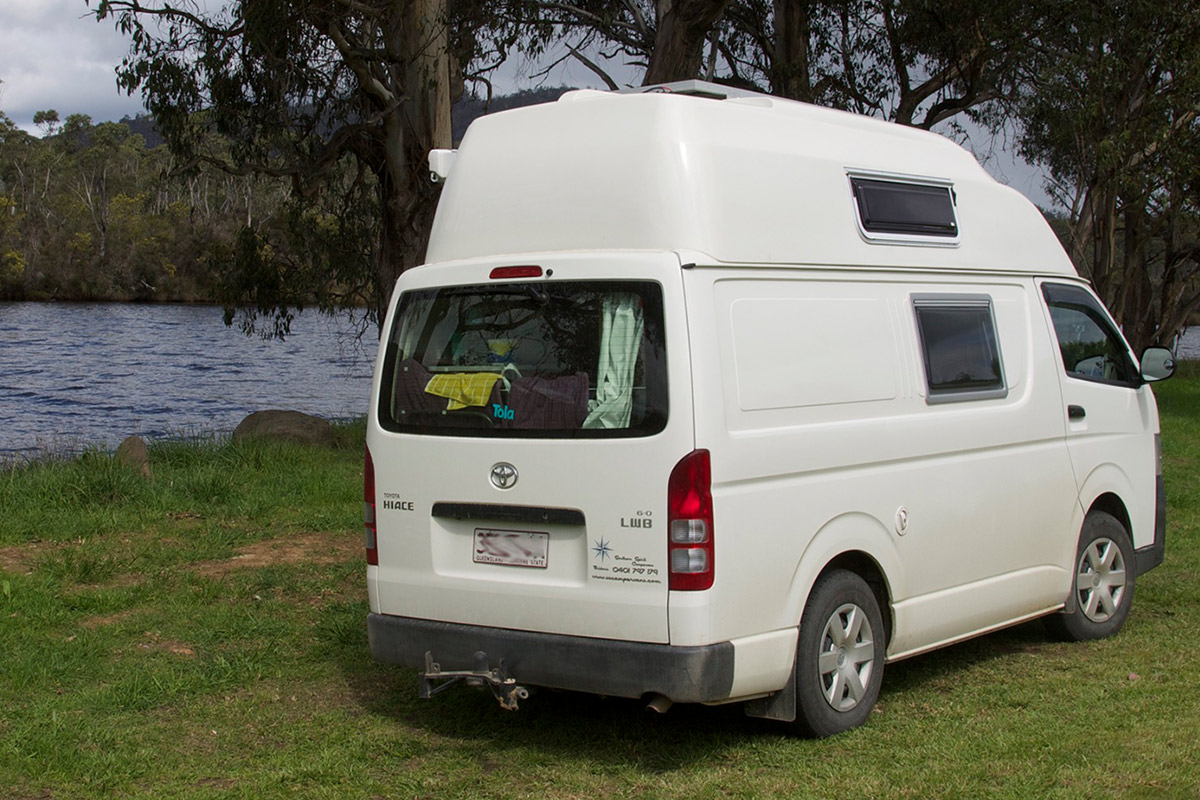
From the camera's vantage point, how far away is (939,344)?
6281mm

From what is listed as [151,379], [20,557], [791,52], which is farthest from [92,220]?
[20,557]

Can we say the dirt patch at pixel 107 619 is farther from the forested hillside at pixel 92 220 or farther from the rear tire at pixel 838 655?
the forested hillside at pixel 92 220

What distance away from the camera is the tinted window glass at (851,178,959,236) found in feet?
20.1

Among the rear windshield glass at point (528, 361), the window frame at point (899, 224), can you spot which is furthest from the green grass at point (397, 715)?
the window frame at point (899, 224)

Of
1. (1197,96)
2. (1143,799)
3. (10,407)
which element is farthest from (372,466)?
(10,407)

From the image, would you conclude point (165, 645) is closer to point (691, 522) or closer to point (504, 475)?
point (504, 475)

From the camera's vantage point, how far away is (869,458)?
575cm

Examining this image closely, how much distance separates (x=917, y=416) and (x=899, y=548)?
1.91ft

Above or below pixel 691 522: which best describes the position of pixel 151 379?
below

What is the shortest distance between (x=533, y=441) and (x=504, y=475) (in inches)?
7.3

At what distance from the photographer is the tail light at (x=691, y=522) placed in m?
4.97

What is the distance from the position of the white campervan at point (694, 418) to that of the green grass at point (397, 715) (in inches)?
12.8

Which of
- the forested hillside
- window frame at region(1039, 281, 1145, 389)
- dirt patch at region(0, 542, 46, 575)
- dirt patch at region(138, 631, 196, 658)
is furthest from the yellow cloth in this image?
the forested hillside

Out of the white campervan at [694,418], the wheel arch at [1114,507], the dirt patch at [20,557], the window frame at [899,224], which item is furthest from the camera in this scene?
the dirt patch at [20,557]
